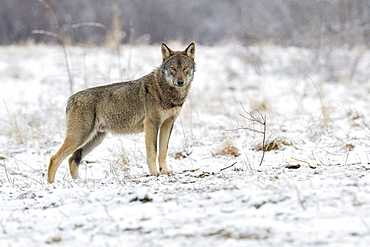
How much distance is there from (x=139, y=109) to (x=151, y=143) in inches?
21.8

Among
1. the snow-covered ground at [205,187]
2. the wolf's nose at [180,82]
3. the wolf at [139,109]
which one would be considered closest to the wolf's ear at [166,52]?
the wolf at [139,109]

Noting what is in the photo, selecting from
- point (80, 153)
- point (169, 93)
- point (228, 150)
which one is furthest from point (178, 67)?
point (80, 153)

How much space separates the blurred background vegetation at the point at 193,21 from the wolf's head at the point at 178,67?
1054 centimetres

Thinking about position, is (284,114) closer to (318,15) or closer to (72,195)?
(72,195)

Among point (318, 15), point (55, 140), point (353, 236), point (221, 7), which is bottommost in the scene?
point (353, 236)

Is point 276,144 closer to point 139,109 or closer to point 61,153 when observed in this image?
point 139,109

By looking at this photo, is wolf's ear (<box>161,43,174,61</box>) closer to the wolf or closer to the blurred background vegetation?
the wolf

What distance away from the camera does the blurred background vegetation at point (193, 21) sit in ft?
62.8

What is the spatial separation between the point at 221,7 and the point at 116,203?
37.8m

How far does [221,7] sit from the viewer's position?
132 feet

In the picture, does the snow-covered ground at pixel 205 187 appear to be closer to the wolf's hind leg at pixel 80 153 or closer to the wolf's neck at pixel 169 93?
the wolf's hind leg at pixel 80 153

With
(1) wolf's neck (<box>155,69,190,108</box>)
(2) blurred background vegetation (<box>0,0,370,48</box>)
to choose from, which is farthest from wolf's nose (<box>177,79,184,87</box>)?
(2) blurred background vegetation (<box>0,0,370,48</box>)

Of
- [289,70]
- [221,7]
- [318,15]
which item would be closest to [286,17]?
[318,15]

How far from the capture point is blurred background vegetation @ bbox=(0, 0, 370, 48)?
62.8ft
